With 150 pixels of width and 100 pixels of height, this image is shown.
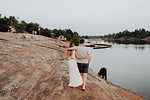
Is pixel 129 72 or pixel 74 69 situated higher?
pixel 74 69

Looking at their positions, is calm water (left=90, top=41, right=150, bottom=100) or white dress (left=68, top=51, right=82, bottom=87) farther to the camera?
calm water (left=90, top=41, right=150, bottom=100)

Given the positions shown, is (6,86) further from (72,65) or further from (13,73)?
(72,65)

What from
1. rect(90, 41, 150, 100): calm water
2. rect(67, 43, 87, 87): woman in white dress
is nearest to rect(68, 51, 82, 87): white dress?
rect(67, 43, 87, 87): woman in white dress

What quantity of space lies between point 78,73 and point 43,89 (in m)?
1.89

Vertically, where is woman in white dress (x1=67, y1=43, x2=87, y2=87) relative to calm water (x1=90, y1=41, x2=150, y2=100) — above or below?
above

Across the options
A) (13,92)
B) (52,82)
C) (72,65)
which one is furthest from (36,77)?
(72,65)

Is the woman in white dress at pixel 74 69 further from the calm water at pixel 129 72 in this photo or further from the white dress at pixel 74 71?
the calm water at pixel 129 72

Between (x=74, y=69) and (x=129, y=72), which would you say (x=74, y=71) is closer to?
(x=74, y=69)

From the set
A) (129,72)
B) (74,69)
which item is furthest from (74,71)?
(129,72)

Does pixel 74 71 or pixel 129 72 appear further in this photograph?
pixel 129 72

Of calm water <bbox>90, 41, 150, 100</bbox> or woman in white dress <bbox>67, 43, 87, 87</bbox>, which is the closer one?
woman in white dress <bbox>67, 43, 87, 87</bbox>

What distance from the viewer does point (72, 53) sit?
4.57 meters

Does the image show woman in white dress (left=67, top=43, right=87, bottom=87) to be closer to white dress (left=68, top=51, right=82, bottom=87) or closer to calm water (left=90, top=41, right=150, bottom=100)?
white dress (left=68, top=51, right=82, bottom=87)

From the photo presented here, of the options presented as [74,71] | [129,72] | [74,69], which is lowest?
[129,72]
